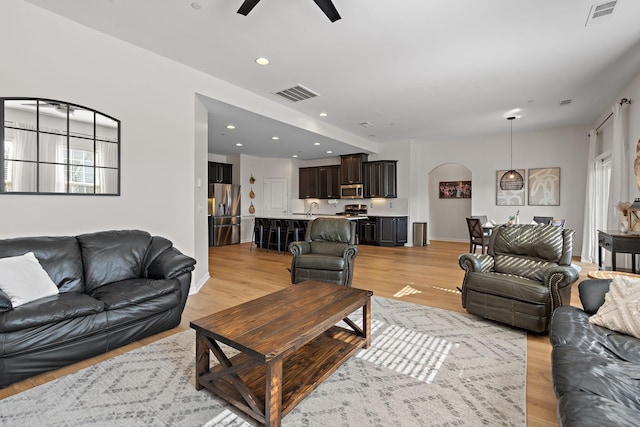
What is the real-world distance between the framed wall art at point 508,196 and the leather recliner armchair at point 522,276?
16.4 feet

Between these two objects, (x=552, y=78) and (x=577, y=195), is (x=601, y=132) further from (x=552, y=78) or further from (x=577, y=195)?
(x=552, y=78)

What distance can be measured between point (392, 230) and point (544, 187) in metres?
3.73

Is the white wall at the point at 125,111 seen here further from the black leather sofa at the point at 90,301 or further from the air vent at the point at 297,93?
the air vent at the point at 297,93

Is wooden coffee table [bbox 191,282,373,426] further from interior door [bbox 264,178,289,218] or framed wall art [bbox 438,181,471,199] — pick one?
framed wall art [bbox 438,181,471,199]

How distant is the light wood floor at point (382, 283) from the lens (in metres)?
1.99

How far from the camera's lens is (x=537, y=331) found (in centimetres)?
270

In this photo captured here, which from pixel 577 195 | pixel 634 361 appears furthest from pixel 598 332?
pixel 577 195

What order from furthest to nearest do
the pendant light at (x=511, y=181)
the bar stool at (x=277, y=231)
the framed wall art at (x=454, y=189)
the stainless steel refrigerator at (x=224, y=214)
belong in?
the framed wall art at (x=454, y=189) < the stainless steel refrigerator at (x=224, y=214) < the pendant light at (x=511, y=181) < the bar stool at (x=277, y=231)

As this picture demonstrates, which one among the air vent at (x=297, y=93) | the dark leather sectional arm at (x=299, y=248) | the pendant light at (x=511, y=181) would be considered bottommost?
the dark leather sectional arm at (x=299, y=248)

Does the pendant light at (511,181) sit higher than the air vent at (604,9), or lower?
lower

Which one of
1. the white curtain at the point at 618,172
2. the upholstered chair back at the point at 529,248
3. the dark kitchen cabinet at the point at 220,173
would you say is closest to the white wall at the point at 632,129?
the white curtain at the point at 618,172

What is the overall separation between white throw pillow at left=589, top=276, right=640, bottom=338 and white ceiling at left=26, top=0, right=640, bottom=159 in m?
2.44

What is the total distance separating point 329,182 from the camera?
31.5 feet

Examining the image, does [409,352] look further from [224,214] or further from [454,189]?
[454,189]
